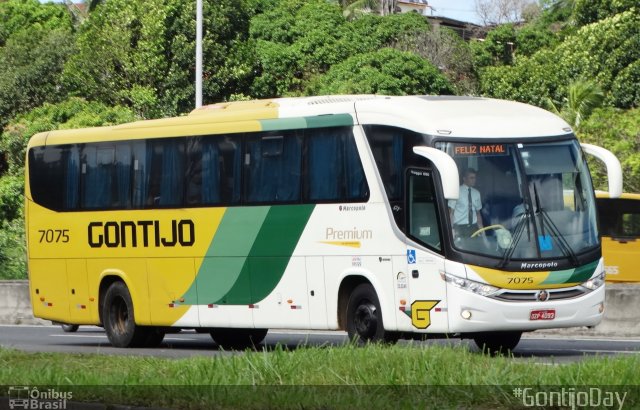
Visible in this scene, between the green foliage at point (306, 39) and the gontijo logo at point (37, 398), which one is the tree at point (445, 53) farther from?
the gontijo logo at point (37, 398)

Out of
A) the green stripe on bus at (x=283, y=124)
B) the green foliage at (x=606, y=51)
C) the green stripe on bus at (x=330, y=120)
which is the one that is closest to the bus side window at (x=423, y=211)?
the green stripe on bus at (x=330, y=120)

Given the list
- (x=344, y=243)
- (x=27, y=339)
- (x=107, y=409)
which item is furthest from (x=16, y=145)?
(x=107, y=409)

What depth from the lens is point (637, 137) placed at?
40250 mm

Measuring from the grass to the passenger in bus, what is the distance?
3175mm

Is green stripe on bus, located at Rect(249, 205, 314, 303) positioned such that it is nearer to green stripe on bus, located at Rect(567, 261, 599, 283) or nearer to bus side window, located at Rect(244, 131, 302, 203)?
bus side window, located at Rect(244, 131, 302, 203)

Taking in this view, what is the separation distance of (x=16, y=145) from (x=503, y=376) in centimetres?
4275

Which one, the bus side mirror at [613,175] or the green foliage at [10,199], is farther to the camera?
the green foliage at [10,199]

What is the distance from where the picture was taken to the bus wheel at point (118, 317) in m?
22.3

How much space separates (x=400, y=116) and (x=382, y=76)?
33.7 metres

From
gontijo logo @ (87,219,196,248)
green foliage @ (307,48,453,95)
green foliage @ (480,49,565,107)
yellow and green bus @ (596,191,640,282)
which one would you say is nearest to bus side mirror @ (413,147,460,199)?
gontijo logo @ (87,219,196,248)

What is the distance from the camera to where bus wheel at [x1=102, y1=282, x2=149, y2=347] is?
2233 centimetres

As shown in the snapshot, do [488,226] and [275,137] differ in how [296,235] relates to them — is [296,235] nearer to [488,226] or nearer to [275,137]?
[275,137]

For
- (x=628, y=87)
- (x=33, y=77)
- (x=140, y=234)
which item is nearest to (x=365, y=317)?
(x=140, y=234)

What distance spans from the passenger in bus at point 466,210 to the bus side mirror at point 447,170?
14.8 inches
